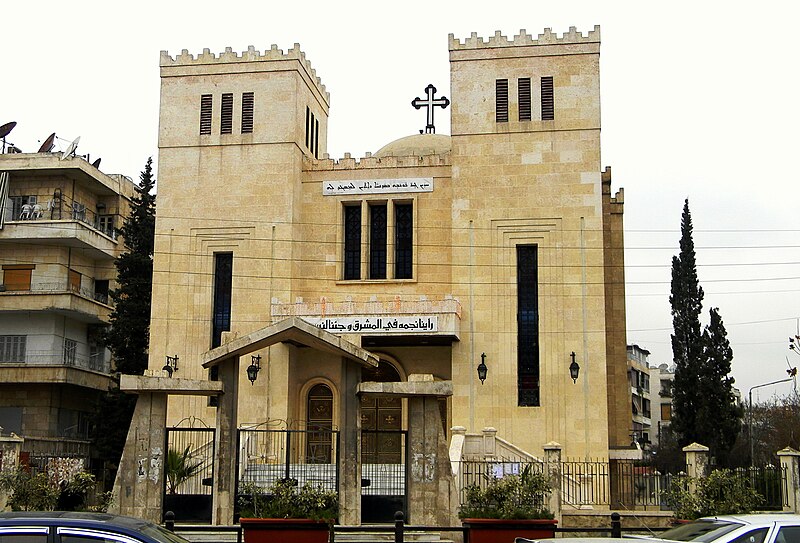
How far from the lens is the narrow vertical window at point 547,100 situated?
32906mm

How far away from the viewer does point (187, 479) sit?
24.7 meters

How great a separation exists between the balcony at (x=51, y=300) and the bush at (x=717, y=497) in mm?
26499

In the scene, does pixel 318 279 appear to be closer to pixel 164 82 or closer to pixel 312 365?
pixel 312 365

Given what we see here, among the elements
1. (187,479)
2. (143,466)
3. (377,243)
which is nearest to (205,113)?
(377,243)

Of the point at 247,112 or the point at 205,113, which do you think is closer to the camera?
the point at 247,112

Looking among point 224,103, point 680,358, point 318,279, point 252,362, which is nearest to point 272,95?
point 224,103

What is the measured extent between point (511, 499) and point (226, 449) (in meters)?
5.63

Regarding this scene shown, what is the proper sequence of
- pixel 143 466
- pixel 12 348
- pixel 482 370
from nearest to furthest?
pixel 143 466 → pixel 482 370 → pixel 12 348

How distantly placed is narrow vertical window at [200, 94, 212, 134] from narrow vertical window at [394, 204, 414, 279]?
7137 millimetres

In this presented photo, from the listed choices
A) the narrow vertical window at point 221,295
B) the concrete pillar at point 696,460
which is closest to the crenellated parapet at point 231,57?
the narrow vertical window at point 221,295

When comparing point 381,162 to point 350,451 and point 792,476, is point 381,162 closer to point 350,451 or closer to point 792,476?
point 350,451

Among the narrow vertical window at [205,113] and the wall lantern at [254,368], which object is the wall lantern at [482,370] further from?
the narrow vertical window at [205,113]

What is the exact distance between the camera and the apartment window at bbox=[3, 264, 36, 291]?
40.2 metres

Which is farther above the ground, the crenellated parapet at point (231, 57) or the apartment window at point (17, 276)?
the crenellated parapet at point (231, 57)
